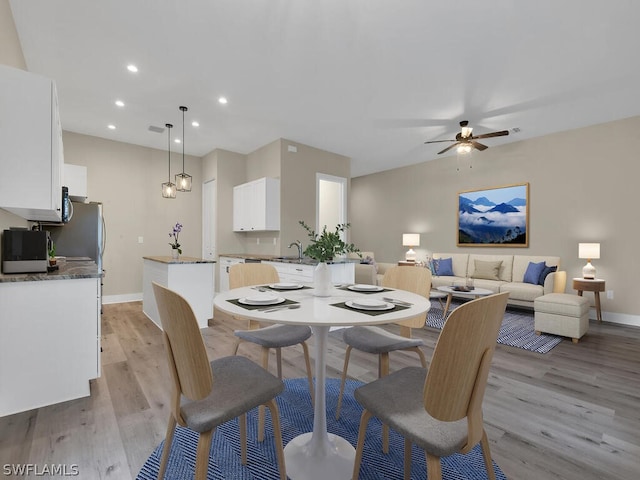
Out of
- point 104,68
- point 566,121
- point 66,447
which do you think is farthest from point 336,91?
point 66,447

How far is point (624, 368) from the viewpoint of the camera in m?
2.66

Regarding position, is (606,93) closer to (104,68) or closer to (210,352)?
(210,352)

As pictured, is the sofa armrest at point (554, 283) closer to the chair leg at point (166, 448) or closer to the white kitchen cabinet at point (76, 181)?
the chair leg at point (166, 448)

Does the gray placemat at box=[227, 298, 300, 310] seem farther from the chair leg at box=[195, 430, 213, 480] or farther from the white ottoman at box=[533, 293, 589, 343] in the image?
the white ottoman at box=[533, 293, 589, 343]

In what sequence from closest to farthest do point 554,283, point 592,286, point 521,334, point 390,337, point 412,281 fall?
point 390,337 < point 412,281 < point 521,334 < point 592,286 < point 554,283

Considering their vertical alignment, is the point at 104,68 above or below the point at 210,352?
above

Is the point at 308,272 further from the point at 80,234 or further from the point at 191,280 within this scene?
the point at 80,234

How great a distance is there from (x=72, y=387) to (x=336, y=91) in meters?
3.60

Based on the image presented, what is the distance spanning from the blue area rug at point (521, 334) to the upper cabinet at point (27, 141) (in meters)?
4.03

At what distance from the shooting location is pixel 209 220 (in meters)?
6.05

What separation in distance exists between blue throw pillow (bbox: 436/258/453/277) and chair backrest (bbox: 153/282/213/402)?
213 inches

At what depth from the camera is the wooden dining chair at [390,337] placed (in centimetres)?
166

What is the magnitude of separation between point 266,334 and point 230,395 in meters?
0.72

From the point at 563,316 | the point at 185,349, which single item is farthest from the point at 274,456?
the point at 563,316
